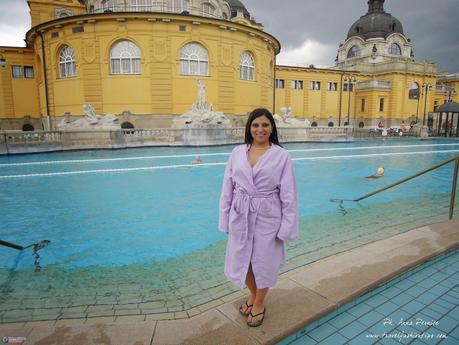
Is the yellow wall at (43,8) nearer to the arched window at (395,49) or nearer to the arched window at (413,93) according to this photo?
the arched window at (413,93)

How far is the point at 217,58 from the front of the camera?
28.0 m

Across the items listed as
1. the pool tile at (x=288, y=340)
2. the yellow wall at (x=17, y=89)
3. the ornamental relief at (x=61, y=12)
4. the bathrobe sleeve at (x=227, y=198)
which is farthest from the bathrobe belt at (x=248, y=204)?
the ornamental relief at (x=61, y=12)

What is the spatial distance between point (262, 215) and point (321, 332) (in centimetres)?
120

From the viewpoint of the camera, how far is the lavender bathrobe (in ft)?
8.59

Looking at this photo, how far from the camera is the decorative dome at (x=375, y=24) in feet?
177

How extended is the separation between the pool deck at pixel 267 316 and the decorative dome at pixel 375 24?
5993cm


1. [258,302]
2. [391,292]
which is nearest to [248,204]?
[258,302]

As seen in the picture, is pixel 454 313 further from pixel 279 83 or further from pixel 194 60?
pixel 279 83

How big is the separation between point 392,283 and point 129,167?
1185 centimetres

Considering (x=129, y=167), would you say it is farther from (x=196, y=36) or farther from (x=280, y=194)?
(x=196, y=36)

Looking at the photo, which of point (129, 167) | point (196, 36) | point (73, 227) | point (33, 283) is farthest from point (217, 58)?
point (33, 283)

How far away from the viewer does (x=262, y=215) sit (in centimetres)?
264

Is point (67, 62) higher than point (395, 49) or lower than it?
lower

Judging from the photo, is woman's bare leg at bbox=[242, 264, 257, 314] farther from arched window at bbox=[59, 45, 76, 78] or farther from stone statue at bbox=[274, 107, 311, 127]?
arched window at bbox=[59, 45, 76, 78]
